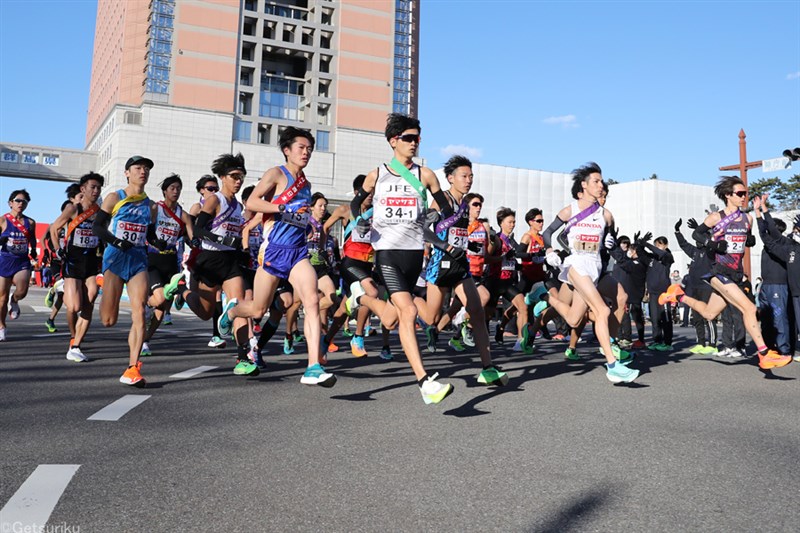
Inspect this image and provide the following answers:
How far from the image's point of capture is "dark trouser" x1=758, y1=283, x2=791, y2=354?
9875 millimetres

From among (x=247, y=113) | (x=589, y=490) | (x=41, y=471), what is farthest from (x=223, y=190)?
(x=247, y=113)

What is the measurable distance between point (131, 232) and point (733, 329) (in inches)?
360

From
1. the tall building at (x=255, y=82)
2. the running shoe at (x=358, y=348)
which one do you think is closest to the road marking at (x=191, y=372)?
the running shoe at (x=358, y=348)

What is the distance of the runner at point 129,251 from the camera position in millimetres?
6332

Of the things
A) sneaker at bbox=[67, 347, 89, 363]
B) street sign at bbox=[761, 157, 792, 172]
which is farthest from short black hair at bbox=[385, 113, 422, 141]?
street sign at bbox=[761, 157, 792, 172]

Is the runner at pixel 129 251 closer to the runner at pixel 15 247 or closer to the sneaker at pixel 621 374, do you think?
the sneaker at pixel 621 374

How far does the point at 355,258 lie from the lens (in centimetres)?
908

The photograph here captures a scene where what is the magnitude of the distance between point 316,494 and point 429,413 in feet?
7.41

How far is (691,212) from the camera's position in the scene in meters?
58.7

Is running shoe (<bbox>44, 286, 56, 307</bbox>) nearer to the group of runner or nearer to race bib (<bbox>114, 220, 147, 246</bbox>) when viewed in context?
the group of runner

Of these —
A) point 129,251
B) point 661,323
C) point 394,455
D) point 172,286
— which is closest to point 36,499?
point 394,455

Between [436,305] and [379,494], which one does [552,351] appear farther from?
[379,494]

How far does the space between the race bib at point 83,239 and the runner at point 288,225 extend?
3.96 m

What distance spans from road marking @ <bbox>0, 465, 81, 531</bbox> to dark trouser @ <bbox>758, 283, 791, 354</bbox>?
946 cm
